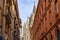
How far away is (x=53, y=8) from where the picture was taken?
97.3 feet

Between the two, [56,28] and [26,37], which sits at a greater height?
[56,28]

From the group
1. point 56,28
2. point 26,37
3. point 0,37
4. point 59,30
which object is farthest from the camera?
point 26,37

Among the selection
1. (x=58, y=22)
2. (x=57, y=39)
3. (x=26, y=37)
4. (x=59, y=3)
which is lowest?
(x=26, y=37)

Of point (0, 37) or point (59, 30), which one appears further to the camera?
point (59, 30)

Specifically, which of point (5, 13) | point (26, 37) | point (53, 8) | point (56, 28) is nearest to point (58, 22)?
point (56, 28)

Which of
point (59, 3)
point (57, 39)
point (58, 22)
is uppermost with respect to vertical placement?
point (59, 3)

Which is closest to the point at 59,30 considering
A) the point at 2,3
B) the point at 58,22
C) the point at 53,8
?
the point at 58,22

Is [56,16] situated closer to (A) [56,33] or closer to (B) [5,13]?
(A) [56,33]

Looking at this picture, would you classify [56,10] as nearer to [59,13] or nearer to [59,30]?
[59,13]

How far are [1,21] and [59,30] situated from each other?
7.08 metres

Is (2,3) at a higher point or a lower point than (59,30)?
higher

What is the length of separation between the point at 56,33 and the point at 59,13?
2.80 meters

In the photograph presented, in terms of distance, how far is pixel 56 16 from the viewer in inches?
1085

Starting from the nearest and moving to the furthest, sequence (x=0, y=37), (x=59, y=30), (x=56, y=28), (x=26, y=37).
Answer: (x=0, y=37) < (x=59, y=30) < (x=56, y=28) < (x=26, y=37)
